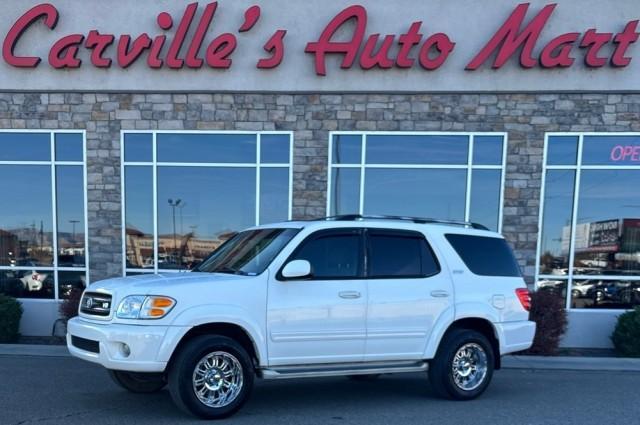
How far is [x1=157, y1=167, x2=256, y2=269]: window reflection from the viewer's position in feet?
34.2

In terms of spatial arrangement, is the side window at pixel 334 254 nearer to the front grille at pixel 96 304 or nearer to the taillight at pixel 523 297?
the front grille at pixel 96 304

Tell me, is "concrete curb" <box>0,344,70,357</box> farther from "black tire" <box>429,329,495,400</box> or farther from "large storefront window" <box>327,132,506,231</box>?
"black tire" <box>429,329,495,400</box>

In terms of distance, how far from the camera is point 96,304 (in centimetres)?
516

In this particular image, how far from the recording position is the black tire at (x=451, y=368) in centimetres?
571

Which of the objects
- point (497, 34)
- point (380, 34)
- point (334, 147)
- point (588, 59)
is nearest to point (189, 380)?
point (334, 147)

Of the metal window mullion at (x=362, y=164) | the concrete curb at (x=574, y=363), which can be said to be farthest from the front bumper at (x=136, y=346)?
the metal window mullion at (x=362, y=164)

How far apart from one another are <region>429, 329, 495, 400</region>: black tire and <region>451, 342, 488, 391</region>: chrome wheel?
1 centimetres

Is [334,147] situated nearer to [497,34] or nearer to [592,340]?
[497,34]

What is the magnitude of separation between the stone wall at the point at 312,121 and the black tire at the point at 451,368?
4.73 metres

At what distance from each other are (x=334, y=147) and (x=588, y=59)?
495 cm

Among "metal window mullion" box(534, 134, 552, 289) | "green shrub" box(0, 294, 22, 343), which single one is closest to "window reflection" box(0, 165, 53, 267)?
"green shrub" box(0, 294, 22, 343)

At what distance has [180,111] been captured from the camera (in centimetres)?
1021

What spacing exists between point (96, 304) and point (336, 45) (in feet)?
21.8

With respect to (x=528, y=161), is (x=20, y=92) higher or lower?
higher
